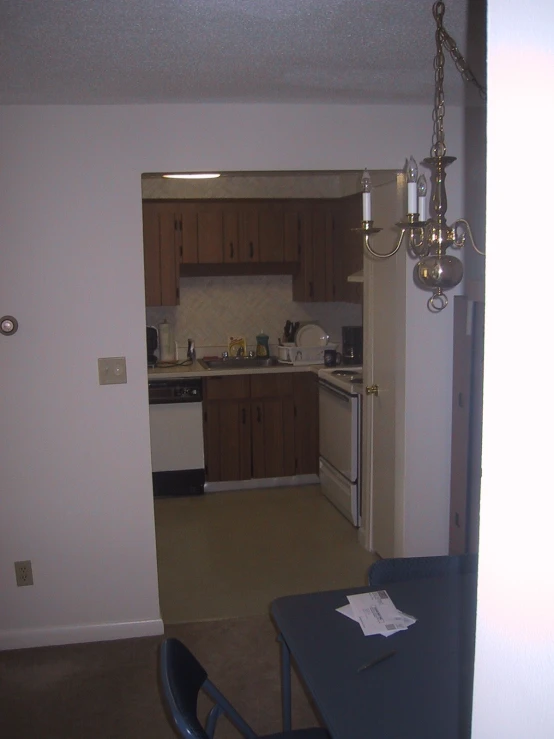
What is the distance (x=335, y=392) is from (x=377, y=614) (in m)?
2.75

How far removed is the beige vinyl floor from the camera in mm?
3715

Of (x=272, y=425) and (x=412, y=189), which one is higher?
(x=412, y=189)

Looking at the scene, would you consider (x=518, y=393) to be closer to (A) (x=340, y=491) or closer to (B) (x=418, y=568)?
(B) (x=418, y=568)

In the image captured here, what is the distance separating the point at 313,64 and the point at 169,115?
33.8 inches

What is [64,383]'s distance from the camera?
10.3 feet

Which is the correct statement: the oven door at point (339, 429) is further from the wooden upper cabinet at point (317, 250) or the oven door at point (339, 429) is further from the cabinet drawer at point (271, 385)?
the wooden upper cabinet at point (317, 250)

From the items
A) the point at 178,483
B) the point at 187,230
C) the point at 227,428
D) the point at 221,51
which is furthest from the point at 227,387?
the point at 221,51

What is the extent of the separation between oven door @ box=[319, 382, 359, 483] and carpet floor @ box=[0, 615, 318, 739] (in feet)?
4.52

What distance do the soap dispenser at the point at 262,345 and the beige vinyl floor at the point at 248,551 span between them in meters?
1.13

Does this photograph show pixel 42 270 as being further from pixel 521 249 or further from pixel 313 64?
pixel 521 249

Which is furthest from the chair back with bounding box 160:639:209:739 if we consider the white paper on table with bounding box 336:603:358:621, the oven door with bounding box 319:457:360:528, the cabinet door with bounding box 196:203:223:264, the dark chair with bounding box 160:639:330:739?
the cabinet door with bounding box 196:203:223:264

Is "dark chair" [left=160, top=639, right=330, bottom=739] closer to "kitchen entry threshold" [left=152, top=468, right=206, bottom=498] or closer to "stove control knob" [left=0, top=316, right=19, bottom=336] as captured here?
"stove control knob" [left=0, top=316, right=19, bottom=336]

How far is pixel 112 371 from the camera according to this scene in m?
3.16

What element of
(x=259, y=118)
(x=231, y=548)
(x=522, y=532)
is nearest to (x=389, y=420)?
(x=231, y=548)
